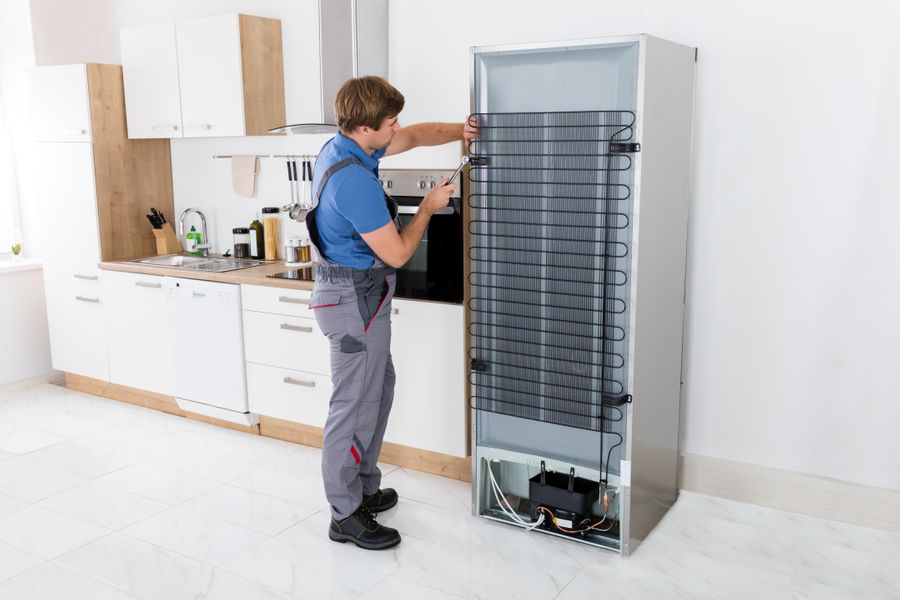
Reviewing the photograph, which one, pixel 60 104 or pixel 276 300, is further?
pixel 60 104

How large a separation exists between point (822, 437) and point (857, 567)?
1.64 feet

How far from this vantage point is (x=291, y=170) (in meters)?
4.17

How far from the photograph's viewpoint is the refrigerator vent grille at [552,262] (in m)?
2.58

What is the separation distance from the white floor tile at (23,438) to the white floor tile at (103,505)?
650 mm

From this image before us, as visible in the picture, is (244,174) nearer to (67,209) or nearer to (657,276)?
(67,209)

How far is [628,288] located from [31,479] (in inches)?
104

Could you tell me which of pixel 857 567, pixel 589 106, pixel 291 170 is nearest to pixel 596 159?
pixel 589 106

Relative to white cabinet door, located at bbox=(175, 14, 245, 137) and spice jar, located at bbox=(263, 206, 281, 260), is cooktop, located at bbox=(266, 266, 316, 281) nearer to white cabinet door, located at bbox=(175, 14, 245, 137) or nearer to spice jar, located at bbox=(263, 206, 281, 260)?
spice jar, located at bbox=(263, 206, 281, 260)

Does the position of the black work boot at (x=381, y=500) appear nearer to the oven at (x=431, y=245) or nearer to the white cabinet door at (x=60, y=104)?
the oven at (x=431, y=245)

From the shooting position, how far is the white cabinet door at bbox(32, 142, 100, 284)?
4.38 metres

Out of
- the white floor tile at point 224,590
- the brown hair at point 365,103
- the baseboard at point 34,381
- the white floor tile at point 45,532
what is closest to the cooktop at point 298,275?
the brown hair at point 365,103

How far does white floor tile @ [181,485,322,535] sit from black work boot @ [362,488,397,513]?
0.73ft

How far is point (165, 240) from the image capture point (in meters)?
4.62

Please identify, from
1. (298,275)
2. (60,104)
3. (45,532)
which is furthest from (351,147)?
(60,104)
